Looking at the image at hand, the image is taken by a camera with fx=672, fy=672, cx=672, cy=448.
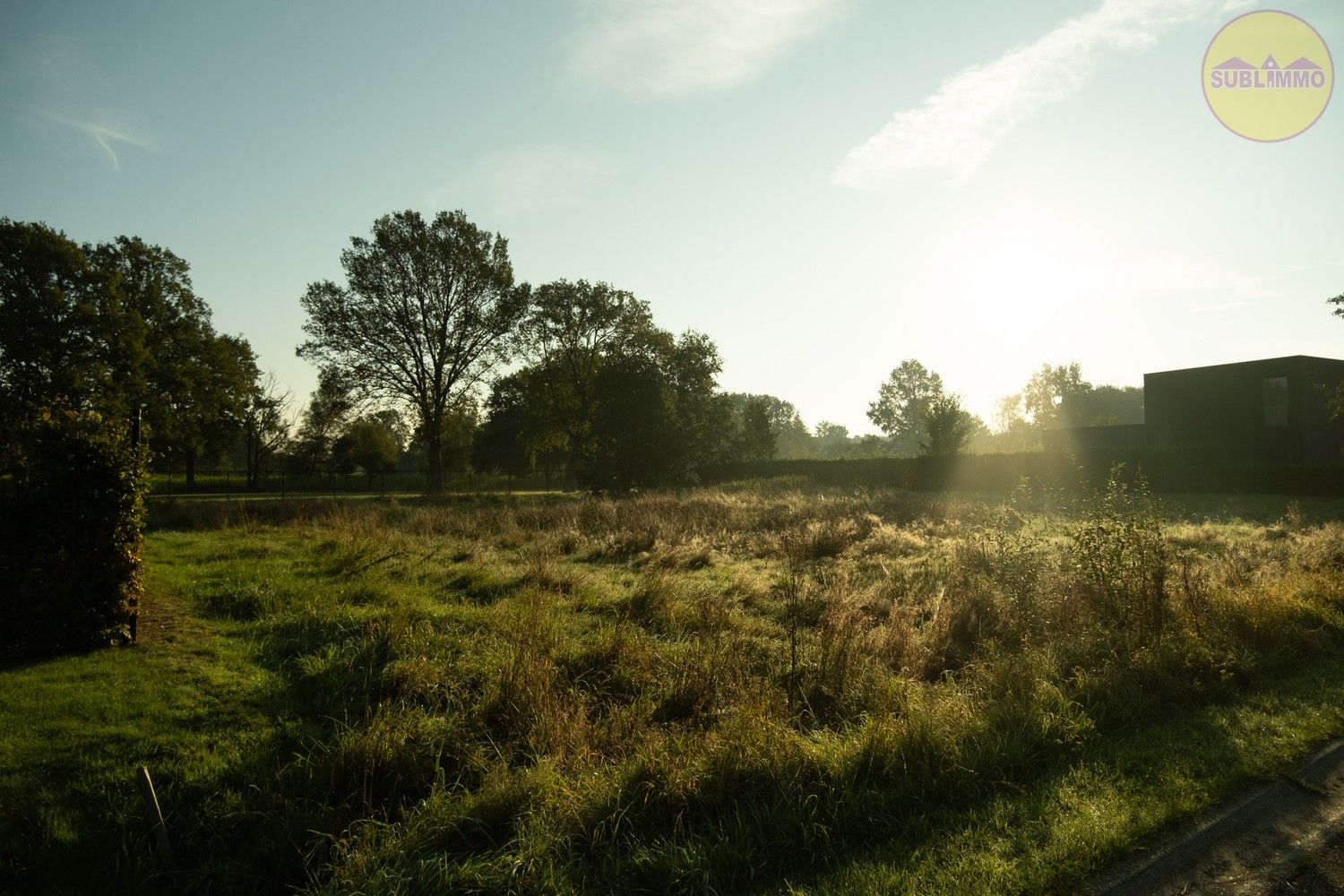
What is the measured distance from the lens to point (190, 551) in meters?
14.0

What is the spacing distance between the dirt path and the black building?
3300 cm

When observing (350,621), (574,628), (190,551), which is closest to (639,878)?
(574,628)

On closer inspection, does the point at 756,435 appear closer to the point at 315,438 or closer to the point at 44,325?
the point at 315,438

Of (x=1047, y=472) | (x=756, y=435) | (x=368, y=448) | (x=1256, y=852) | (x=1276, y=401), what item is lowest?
(x=1256, y=852)

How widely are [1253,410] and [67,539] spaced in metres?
48.1

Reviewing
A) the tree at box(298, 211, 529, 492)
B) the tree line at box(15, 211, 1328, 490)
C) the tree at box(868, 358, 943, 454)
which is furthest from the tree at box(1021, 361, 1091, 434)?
the tree at box(298, 211, 529, 492)

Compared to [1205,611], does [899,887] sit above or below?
below

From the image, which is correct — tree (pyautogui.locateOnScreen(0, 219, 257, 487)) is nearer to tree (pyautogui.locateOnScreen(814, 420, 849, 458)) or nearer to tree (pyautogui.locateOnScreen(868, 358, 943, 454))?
tree (pyautogui.locateOnScreen(868, 358, 943, 454))

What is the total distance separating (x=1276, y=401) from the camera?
116 ft

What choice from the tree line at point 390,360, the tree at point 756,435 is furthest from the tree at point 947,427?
the tree at point 756,435

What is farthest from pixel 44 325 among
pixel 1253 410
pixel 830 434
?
pixel 830 434

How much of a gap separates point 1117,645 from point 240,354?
2085 inches

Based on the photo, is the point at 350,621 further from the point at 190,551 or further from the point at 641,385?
the point at 641,385

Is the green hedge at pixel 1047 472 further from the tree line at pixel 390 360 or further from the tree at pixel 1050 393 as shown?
the tree at pixel 1050 393
